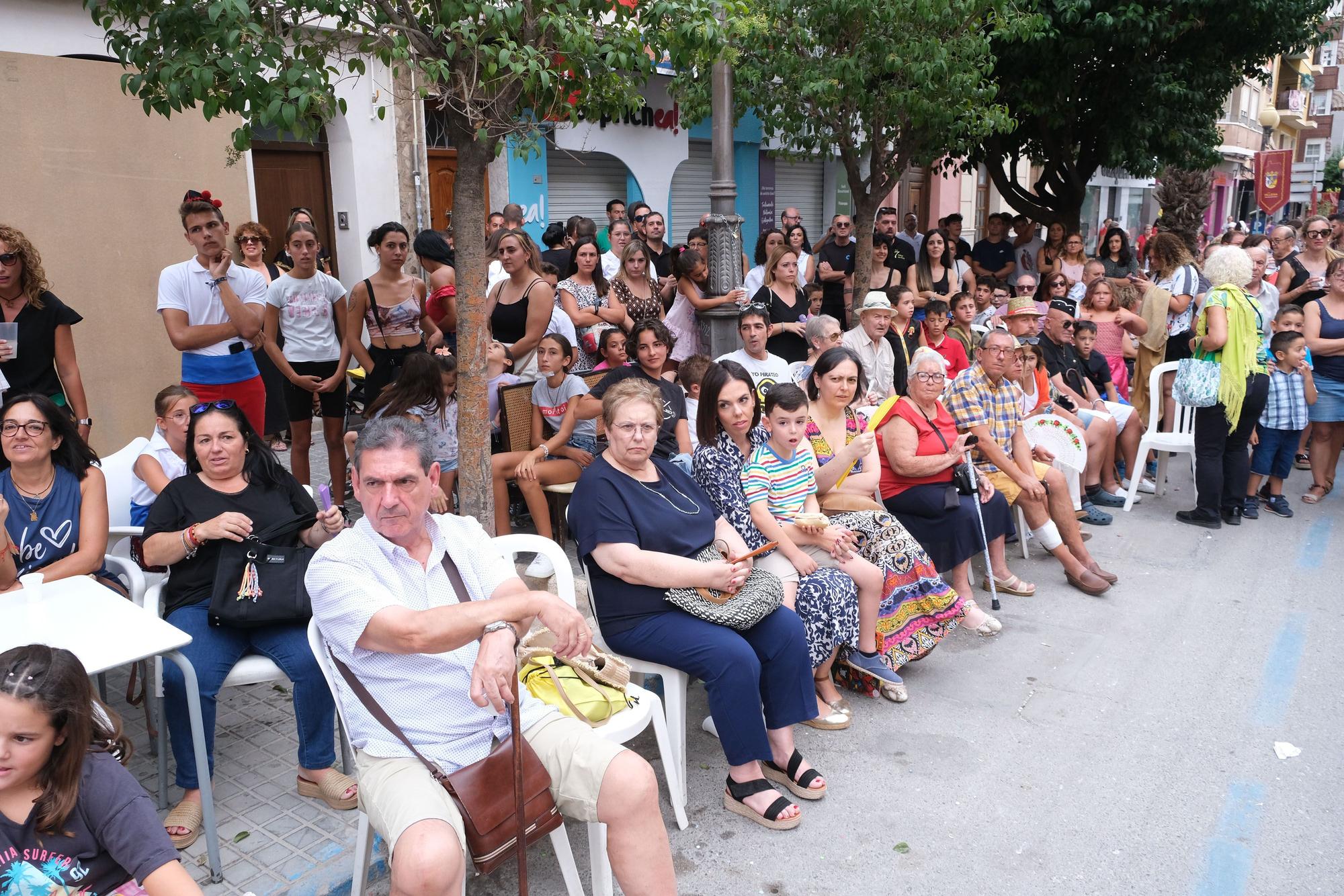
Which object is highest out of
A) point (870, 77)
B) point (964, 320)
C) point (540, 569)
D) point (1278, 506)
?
point (870, 77)

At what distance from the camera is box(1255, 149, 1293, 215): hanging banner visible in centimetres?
1903

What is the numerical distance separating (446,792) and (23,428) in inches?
83.4

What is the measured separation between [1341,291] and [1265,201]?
14.2m

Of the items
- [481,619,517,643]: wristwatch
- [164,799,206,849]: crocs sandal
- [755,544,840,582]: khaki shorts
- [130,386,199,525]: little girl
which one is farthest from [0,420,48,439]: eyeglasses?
[755,544,840,582]: khaki shorts

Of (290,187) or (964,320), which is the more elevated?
(290,187)

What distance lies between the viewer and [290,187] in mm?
9172

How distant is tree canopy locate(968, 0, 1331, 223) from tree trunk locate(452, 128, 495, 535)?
8770mm

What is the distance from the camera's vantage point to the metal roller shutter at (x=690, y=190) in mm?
14773

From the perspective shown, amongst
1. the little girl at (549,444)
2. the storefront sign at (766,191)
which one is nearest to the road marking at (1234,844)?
the little girl at (549,444)

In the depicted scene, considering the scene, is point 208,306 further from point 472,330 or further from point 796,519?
point 796,519

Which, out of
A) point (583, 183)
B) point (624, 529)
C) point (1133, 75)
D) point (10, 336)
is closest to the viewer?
point (624, 529)

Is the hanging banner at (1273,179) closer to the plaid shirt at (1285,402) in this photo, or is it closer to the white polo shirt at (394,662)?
the plaid shirt at (1285,402)

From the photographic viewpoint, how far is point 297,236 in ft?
19.6

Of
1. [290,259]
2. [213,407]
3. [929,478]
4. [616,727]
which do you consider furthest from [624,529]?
[290,259]
